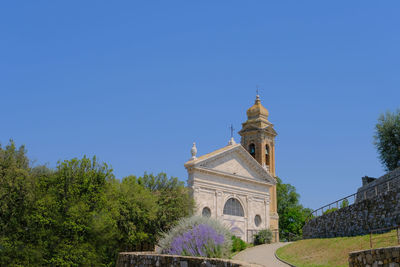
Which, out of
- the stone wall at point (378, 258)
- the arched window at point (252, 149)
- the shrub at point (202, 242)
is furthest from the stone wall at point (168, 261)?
the arched window at point (252, 149)

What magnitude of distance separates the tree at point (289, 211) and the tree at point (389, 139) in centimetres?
3074

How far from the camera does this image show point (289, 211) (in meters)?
76.6

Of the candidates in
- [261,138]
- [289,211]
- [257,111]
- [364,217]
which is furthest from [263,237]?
[289,211]

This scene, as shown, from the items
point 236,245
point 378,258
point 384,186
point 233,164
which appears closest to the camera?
point 378,258

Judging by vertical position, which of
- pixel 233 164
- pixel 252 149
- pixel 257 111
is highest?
pixel 257 111

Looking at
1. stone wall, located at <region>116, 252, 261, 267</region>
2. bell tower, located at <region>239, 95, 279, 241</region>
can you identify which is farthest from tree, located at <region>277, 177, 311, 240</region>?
stone wall, located at <region>116, 252, 261, 267</region>

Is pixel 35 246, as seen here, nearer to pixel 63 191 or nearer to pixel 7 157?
pixel 63 191

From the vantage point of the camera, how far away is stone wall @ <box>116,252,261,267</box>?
11.3 metres

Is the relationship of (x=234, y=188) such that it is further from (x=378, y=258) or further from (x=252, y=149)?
(x=378, y=258)

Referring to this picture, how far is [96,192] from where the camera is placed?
29.1m

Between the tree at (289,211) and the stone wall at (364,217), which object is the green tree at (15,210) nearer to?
the stone wall at (364,217)

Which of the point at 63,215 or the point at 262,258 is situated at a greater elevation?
the point at 63,215

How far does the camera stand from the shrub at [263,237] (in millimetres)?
42781

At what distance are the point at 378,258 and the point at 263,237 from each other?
32010 mm
